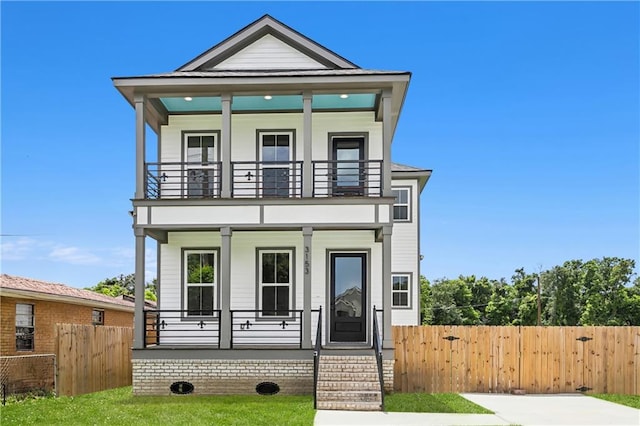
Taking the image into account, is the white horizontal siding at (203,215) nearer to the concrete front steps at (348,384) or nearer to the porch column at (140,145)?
the porch column at (140,145)

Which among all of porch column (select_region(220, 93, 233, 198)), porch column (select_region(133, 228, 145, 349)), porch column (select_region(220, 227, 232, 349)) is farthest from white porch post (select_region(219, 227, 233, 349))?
porch column (select_region(133, 228, 145, 349))

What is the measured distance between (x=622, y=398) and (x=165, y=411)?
10.7 meters

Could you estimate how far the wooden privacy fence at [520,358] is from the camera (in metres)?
15.3

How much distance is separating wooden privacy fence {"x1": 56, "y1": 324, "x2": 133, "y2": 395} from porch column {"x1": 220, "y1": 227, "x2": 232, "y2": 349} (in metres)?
4.11

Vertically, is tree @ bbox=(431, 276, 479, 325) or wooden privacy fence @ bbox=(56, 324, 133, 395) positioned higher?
wooden privacy fence @ bbox=(56, 324, 133, 395)

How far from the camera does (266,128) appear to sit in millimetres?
15969

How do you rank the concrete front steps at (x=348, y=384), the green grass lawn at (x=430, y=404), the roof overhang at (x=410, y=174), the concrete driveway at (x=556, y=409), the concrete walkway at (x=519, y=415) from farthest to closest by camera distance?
the roof overhang at (x=410, y=174), the green grass lawn at (x=430, y=404), the concrete front steps at (x=348, y=384), the concrete driveway at (x=556, y=409), the concrete walkway at (x=519, y=415)

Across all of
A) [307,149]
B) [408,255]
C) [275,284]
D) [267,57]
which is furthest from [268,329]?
[408,255]

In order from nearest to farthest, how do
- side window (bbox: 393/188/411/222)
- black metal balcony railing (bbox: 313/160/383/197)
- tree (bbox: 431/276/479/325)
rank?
black metal balcony railing (bbox: 313/160/383/197)
side window (bbox: 393/188/411/222)
tree (bbox: 431/276/479/325)

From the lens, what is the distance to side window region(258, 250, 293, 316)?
50.8 feet

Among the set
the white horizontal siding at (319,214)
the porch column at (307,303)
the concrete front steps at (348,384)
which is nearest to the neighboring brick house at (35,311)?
the white horizontal siding at (319,214)

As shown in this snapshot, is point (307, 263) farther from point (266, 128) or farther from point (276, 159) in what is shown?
point (266, 128)

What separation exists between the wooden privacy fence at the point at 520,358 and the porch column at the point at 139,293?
6.13 m

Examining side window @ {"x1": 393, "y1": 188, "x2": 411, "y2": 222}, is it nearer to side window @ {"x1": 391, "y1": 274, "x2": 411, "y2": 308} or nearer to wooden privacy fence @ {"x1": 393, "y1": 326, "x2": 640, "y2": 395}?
side window @ {"x1": 391, "y1": 274, "x2": 411, "y2": 308}
